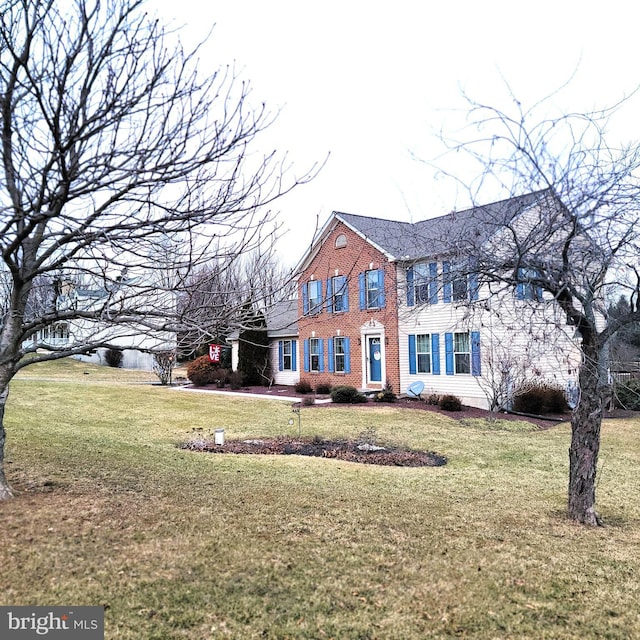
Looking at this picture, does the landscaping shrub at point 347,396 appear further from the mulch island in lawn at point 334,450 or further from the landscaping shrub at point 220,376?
the landscaping shrub at point 220,376

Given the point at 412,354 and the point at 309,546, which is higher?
the point at 412,354

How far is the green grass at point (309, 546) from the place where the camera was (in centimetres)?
371

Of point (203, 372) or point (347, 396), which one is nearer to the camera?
point (347, 396)

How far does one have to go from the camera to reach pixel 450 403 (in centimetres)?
1723

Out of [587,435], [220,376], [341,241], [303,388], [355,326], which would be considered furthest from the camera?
[220,376]

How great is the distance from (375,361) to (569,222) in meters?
16.5

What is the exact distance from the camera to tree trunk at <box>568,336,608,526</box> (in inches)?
238

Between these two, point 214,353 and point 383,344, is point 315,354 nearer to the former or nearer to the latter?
point 383,344

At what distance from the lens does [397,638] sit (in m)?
3.46

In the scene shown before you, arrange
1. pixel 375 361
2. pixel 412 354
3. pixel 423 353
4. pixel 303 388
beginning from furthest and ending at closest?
1. pixel 303 388
2. pixel 375 361
3. pixel 412 354
4. pixel 423 353

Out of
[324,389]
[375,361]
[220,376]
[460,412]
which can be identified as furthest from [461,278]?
[220,376]

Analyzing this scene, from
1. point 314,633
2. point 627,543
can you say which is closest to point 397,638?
point 314,633

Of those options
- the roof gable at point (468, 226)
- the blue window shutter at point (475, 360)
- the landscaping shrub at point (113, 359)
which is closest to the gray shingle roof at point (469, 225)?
the roof gable at point (468, 226)

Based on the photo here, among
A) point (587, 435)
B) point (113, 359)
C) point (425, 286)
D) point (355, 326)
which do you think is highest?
point (355, 326)
